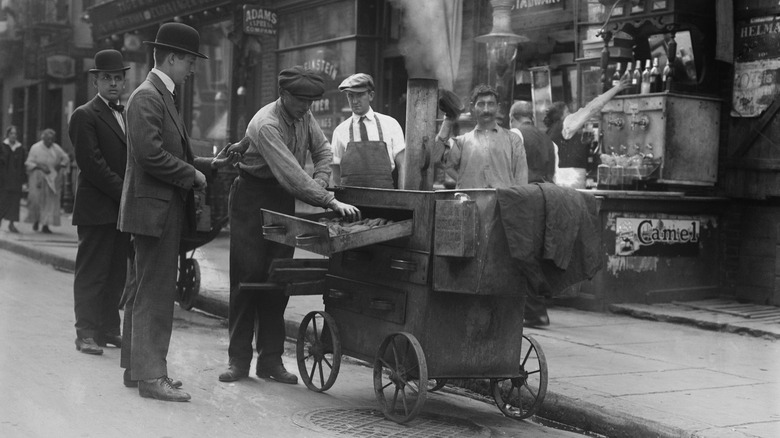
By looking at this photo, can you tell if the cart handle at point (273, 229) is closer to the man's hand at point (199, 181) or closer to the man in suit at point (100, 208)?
the man's hand at point (199, 181)

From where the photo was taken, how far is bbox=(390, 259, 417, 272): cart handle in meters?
5.77

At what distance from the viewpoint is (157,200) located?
618 centimetres

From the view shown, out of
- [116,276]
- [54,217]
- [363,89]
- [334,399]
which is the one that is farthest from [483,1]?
[54,217]

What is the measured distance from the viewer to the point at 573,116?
1066cm

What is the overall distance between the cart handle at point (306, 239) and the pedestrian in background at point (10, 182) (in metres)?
13.9

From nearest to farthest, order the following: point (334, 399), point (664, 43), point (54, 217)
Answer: point (334, 399), point (664, 43), point (54, 217)

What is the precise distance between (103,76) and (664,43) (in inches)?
218

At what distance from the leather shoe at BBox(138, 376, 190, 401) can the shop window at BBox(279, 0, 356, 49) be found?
9972 millimetres

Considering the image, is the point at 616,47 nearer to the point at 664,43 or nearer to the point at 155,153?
the point at 664,43

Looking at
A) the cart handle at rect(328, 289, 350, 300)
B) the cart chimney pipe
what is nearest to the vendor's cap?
the cart chimney pipe

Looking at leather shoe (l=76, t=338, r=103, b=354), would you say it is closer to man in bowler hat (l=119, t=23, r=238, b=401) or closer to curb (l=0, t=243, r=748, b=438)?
man in bowler hat (l=119, t=23, r=238, b=401)

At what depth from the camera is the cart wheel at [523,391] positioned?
597 centimetres

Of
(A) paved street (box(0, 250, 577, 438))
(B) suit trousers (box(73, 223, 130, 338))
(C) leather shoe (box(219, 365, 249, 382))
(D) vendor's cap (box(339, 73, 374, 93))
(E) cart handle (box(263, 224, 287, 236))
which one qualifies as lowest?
(A) paved street (box(0, 250, 577, 438))

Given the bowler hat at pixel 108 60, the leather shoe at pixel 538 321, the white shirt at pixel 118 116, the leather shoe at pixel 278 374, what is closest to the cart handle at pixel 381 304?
the leather shoe at pixel 278 374
